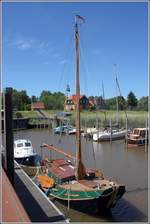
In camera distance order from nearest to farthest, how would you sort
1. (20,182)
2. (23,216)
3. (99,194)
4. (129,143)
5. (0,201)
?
(23,216)
(0,201)
(99,194)
(20,182)
(129,143)

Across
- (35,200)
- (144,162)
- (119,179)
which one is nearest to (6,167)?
(35,200)

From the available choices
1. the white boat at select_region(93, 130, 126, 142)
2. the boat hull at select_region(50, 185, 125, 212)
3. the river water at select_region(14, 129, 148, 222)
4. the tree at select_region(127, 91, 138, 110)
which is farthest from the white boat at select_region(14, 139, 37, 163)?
the tree at select_region(127, 91, 138, 110)

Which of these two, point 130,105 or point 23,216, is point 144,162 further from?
point 130,105

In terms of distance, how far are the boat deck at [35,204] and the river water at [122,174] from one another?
6.97 ft

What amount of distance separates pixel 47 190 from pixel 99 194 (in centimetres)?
378

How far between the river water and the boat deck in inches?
83.6

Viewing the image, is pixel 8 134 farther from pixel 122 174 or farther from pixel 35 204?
pixel 122 174

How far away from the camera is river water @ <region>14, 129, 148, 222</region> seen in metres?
17.5

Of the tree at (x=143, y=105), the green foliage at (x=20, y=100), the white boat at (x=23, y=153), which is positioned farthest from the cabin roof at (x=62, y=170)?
the green foliage at (x=20, y=100)

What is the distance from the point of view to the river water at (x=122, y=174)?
17531 millimetres

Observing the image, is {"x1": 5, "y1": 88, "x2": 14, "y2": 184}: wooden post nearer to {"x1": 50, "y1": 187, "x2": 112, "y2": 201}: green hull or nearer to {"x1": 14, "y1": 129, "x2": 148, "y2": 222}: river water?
{"x1": 50, "y1": 187, "x2": 112, "y2": 201}: green hull

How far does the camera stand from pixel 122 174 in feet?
87.8

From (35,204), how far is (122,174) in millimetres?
12874

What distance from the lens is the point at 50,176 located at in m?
20.4
